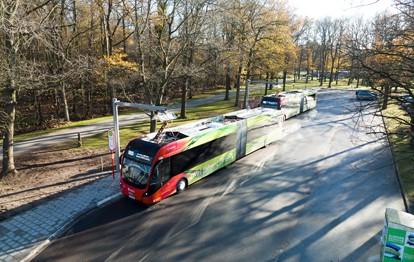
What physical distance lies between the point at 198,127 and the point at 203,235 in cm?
574

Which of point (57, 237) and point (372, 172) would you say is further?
point (372, 172)

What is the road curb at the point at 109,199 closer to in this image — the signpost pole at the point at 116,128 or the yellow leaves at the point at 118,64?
the signpost pole at the point at 116,128

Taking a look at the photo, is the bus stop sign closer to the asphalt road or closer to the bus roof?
the bus roof

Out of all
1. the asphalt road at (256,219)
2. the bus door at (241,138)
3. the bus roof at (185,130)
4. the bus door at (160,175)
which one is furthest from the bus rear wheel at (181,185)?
the bus door at (241,138)

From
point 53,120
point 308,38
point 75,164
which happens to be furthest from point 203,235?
point 308,38

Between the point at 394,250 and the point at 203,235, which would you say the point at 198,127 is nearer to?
the point at 203,235

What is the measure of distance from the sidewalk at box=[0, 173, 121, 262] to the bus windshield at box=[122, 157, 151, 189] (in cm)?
111

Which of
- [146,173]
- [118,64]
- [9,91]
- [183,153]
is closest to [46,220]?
[146,173]

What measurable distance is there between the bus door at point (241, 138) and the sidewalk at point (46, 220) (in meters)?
6.57

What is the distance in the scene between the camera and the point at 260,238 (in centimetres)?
813

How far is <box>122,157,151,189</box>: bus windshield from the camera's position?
9783 millimetres

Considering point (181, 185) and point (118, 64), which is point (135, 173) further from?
point (118, 64)

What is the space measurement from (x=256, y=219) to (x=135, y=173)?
4815 millimetres

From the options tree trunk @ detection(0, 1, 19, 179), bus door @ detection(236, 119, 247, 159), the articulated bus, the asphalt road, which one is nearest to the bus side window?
the articulated bus
